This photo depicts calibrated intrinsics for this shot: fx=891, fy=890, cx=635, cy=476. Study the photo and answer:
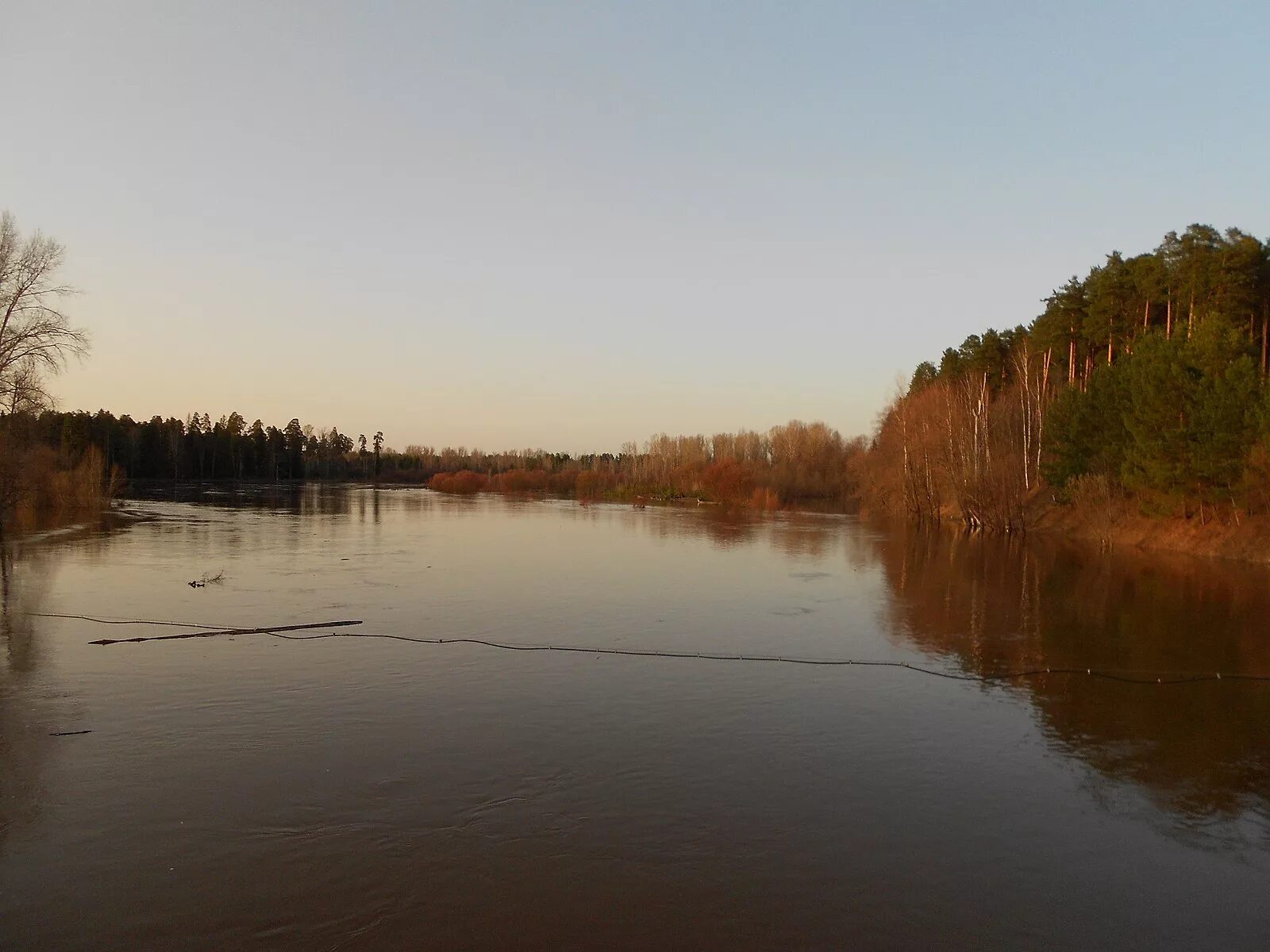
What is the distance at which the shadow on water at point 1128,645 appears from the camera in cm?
909

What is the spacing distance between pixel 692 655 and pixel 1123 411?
26557 mm

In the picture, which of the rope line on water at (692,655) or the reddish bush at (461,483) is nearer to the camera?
the rope line on water at (692,655)

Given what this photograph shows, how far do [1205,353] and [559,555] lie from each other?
72.6ft

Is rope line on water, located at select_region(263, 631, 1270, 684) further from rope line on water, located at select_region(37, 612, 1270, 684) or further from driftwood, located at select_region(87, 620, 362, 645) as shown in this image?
driftwood, located at select_region(87, 620, 362, 645)

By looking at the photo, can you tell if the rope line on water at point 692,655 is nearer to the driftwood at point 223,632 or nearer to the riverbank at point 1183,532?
the driftwood at point 223,632

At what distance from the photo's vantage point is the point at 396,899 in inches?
234

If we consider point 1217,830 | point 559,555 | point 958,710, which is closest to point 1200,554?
point 559,555

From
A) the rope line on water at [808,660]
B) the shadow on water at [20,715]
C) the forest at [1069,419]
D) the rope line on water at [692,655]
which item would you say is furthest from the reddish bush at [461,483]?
the rope line on water at [808,660]

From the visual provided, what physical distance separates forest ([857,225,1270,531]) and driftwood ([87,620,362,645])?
85.8ft

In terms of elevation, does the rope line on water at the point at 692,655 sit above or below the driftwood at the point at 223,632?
below

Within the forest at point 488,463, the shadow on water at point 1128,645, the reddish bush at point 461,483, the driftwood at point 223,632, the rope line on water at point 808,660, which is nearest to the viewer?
the shadow on water at point 1128,645

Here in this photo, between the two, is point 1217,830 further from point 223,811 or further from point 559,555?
point 559,555

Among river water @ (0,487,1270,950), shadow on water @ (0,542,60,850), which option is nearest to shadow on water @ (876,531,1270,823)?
river water @ (0,487,1270,950)

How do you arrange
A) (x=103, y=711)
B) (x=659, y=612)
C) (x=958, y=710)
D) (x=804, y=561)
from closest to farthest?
(x=103, y=711) < (x=958, y=710) < (x=659, y=612) < (x=804, y=561)
